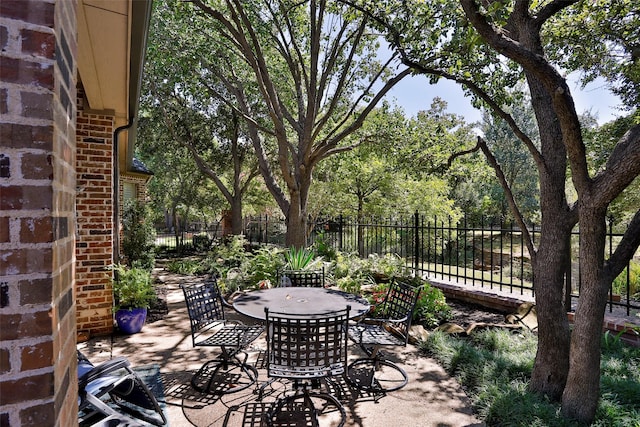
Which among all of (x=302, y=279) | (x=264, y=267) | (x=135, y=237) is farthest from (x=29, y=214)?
(x=135, y=237)

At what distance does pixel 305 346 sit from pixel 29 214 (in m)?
2.32

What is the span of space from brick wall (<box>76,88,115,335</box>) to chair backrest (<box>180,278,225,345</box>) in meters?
1.65

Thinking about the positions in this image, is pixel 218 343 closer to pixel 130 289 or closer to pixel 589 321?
pixel 130 289

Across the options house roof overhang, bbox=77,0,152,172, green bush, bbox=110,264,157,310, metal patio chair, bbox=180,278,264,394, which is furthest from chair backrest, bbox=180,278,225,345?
house roof overhang, bbox=77,0,152,172

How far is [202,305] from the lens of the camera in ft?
13.2

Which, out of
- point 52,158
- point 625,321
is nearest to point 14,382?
point 52,158

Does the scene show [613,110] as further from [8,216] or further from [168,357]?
[8,216]

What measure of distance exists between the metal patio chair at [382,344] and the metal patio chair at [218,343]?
1051 millimetres

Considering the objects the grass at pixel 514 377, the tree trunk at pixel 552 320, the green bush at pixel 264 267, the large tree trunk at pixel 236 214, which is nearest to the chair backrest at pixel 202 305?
the green bush at pixel 264 267

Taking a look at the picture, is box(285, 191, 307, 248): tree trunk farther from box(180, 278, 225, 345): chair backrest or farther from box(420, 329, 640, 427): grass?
box(420, 329, 640, 427): grass

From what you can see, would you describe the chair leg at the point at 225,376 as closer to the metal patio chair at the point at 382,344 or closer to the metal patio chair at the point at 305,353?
the metal patio chair at the point at 305,353

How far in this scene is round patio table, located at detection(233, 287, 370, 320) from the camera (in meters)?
3.56

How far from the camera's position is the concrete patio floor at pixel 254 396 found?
3053 millimetres

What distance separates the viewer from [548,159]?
3.31 m
